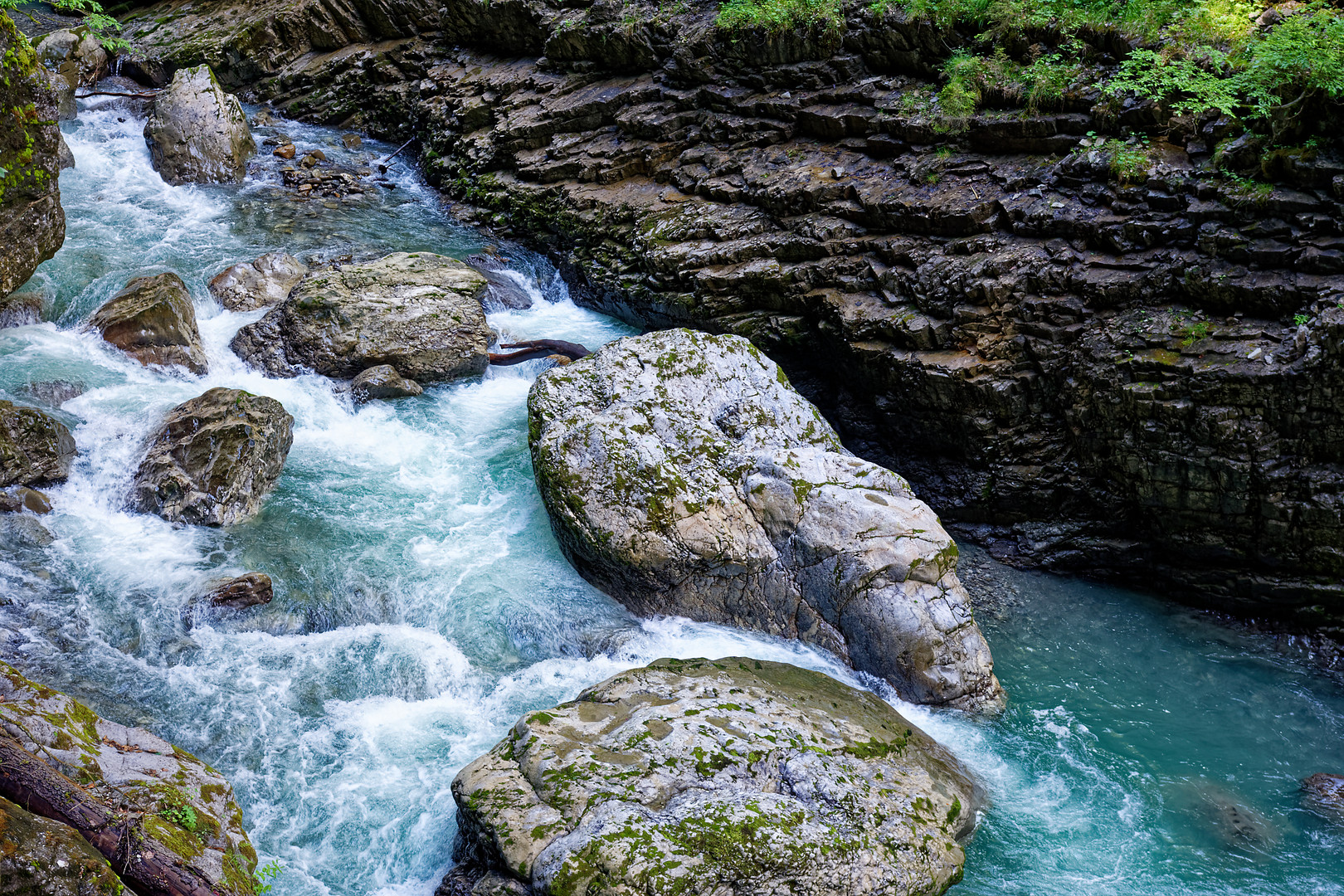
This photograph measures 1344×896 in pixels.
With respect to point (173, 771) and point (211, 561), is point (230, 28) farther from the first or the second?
point (173, 771)

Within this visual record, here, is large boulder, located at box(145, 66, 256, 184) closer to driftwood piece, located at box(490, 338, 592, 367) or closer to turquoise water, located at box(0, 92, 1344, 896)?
turquoise water, located at box(0, 92, 1344, 896)

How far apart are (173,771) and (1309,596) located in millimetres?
11072

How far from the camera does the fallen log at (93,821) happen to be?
4.34 metres

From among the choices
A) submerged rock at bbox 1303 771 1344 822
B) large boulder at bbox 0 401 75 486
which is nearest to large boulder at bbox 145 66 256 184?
large boulder at bbox 0 401 75 486

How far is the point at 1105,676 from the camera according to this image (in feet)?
30.5

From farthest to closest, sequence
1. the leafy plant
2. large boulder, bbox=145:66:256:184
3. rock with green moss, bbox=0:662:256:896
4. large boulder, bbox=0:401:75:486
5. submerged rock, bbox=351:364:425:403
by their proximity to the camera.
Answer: large boulder, bbox=145:66:256:184 → submerged rock, bbox=351:364:425:403 → large boulder, bbox=0:401:75:486 → the leafy plant → rock with green moss, bbox=0:662:256:896

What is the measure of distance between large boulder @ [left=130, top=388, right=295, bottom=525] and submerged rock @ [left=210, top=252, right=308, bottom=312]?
10.5 ft

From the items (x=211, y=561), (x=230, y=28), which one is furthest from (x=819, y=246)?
(x=230, y=28)

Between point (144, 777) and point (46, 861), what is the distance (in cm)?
176

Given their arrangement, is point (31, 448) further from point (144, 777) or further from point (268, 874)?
point (268, 874)

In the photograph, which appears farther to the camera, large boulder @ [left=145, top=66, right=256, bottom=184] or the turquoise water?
large boulder @ [left=145, top=66, right=256, bottom=184]

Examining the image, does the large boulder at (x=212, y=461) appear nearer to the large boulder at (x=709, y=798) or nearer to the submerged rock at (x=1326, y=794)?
the large boulder at (x=709, y=798)

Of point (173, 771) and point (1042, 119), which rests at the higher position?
point (1042, 119)

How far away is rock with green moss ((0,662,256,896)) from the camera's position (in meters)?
5.10
